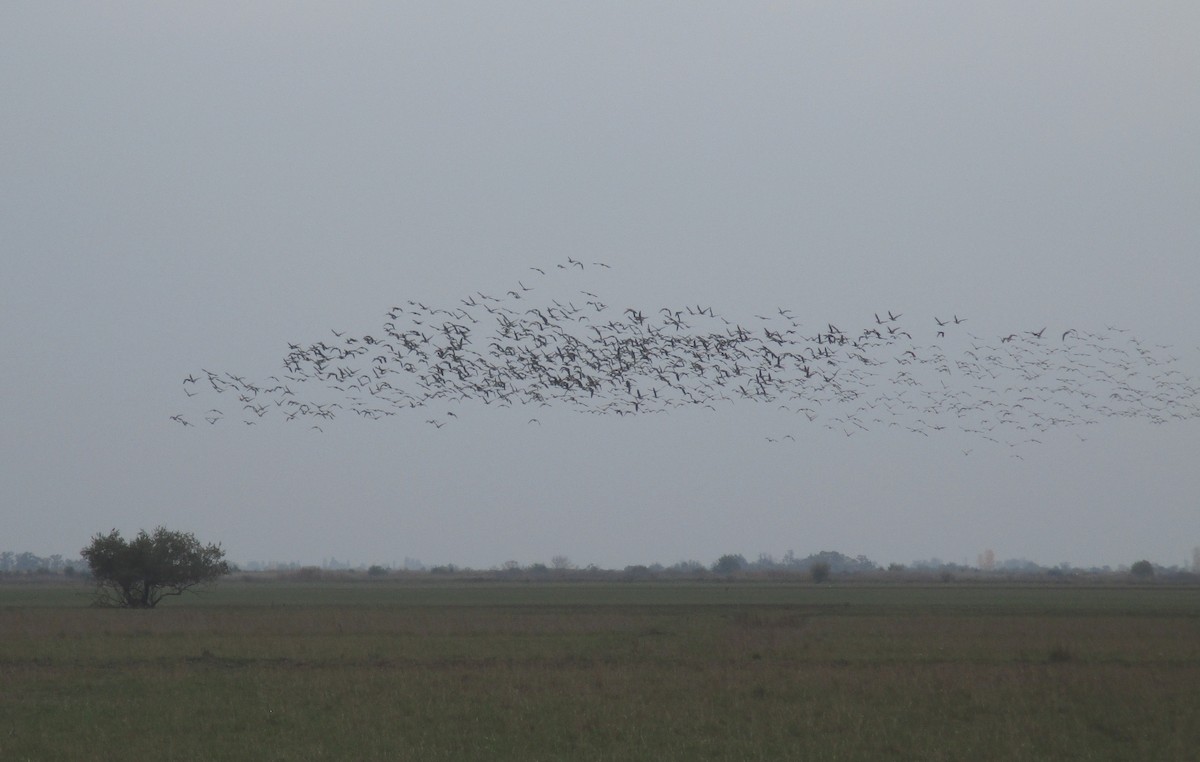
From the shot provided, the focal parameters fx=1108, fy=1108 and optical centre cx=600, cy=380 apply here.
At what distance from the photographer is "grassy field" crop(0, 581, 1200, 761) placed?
56.7 feet

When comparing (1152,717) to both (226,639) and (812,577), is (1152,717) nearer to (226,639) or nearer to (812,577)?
(226,639)

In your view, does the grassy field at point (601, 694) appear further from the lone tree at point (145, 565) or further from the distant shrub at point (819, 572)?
the distant shrub at point (819, 572)

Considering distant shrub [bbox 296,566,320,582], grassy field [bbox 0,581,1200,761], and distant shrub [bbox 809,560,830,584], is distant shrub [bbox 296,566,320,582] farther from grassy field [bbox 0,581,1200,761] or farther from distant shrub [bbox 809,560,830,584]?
grassy field [bbox 0,581,1200,761]

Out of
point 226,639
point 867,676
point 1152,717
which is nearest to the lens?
point 1152,717

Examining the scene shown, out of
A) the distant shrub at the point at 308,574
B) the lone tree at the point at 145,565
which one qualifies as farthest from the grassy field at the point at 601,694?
the distant shrub at the point at 308,574

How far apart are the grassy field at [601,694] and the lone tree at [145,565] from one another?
2072 centimetres

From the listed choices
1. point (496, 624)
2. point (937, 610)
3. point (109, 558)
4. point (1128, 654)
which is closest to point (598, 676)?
point (1128, 654)

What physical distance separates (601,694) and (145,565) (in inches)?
1713

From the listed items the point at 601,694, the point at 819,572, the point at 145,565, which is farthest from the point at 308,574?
the point at 601,694

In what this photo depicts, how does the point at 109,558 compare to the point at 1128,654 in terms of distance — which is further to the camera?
the point at 109,558

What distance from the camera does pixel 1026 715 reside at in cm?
1955

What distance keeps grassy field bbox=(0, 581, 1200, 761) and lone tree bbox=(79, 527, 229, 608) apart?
816 inches

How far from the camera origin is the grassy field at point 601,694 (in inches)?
680

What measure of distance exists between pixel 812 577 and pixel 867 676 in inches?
4797
